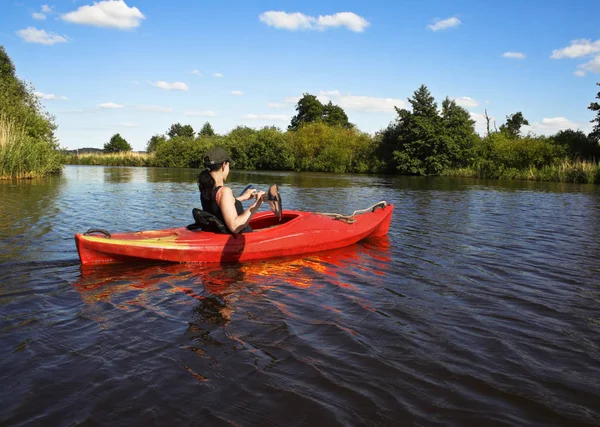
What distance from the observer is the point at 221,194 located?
5172mm

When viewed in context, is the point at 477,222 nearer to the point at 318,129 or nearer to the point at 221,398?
the point at 221,398

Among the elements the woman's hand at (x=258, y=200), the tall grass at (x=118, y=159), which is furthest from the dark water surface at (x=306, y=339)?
the tall grass at (x=118, y=159)

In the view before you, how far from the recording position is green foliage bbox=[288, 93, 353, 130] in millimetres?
65938

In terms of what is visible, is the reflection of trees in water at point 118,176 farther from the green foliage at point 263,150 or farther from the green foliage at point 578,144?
the green foliage at point 578,144

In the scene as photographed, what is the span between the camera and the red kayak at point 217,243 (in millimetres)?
5336

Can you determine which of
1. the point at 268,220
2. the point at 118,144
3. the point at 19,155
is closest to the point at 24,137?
the point at 19,155

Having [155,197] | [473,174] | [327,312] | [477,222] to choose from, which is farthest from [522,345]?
[473,174]

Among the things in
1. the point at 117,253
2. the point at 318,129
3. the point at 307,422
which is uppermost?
the point at 318,129

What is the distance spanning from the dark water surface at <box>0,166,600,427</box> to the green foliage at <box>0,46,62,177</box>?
43.7 ft

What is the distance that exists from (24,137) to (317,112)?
167 ft

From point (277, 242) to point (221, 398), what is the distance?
3.48 metres

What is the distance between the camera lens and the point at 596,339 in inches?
140

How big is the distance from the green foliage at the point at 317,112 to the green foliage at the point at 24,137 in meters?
42.6

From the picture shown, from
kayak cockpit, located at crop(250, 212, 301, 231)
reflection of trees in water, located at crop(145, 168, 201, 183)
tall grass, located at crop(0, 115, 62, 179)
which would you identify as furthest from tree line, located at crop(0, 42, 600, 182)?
kayak cockpit, located at crop(250, 212, 301, 231)
